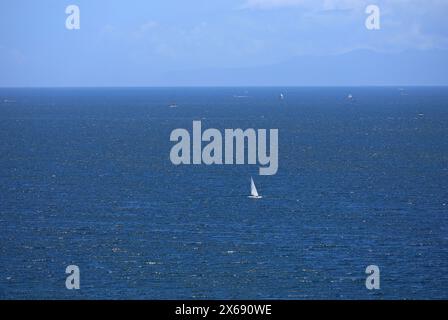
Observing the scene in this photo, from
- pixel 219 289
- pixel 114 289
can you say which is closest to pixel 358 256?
pixel 219 289

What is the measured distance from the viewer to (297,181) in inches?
4717

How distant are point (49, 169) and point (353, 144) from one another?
7354 centimetres

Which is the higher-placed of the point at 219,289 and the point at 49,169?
the point at 49,169

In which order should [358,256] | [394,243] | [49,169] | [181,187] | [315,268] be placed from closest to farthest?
1. [315,268]
2. [358,256]
3. [394,243]
4. [181,187]
5. [49,169]

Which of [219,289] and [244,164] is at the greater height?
[244,164]

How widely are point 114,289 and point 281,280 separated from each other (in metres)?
13.2
